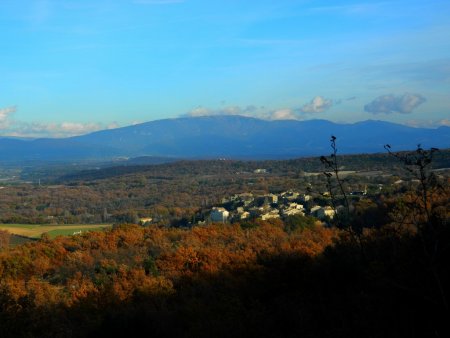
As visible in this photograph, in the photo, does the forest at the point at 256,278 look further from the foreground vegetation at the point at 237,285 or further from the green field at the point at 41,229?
the green field at the point at 41,229

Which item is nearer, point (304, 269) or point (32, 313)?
point (32, 313)

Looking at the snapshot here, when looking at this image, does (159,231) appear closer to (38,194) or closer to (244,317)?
(244,317)

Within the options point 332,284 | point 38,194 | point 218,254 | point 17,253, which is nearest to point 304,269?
point 332,284

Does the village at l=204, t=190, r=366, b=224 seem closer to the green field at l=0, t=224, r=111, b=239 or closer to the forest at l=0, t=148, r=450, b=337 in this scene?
the forest at l=0, t=148, r=450, b=337

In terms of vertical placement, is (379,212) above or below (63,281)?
above

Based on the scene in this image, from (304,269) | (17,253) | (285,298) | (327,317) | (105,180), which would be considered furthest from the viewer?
(105,180)

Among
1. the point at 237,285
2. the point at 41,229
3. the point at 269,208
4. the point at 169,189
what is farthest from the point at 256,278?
the point at 169,189

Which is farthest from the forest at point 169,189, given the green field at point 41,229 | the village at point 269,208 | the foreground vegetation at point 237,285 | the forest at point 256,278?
the foreground vegetation at point 237,285

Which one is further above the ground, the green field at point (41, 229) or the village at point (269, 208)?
the village at point (269, 208)
